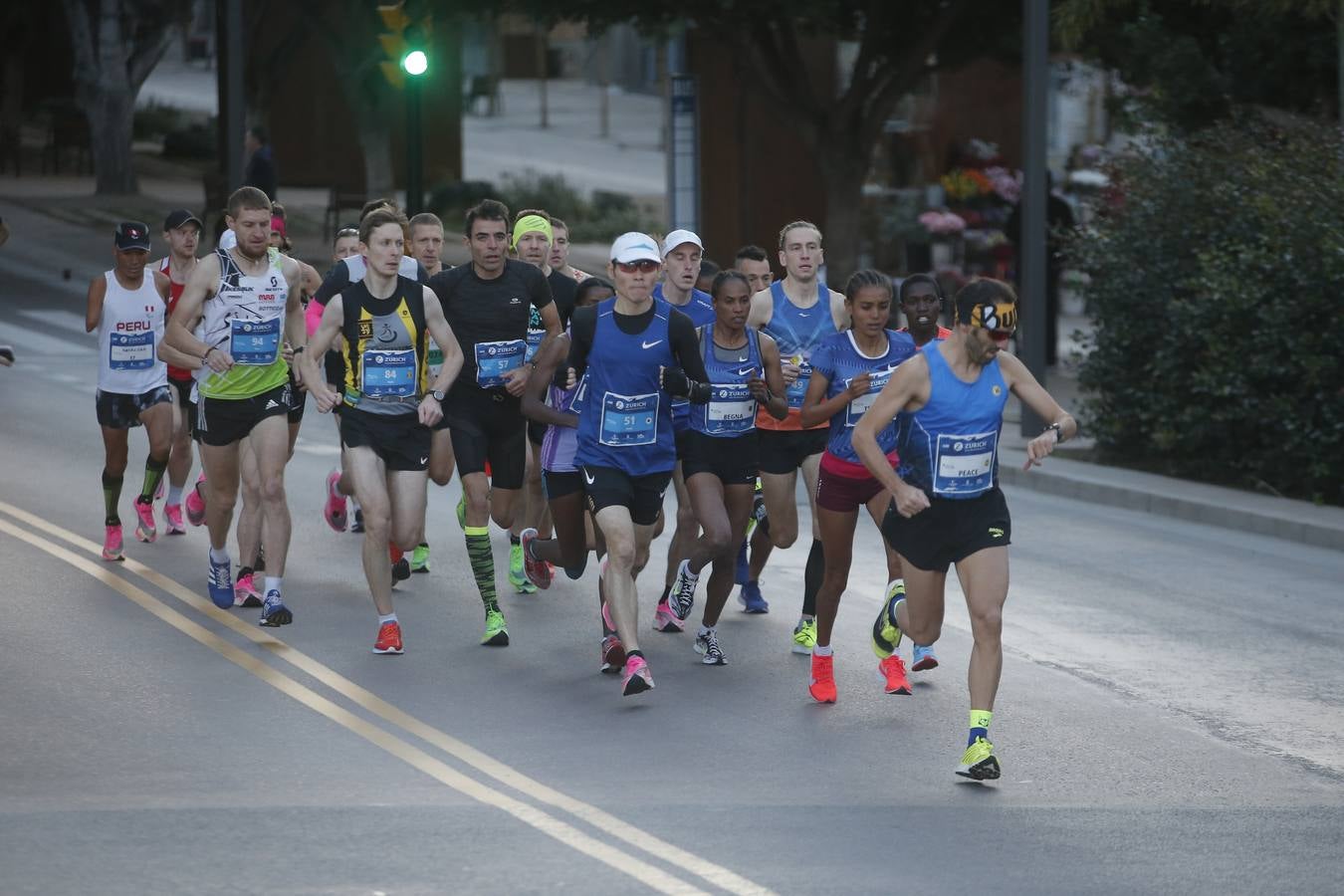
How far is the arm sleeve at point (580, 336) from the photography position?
10016mm

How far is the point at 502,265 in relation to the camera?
36.9 ft

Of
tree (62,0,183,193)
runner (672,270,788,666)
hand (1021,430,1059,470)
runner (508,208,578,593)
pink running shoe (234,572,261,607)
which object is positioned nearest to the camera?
hand (1021,430,1059,470)

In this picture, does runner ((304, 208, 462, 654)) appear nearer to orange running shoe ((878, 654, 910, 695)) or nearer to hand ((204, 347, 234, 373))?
hand ((204, 347, 234, 373))

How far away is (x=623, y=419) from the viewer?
1000cm

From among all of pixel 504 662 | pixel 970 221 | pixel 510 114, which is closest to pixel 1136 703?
pixel 504 662

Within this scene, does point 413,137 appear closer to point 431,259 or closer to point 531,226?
point 431,259

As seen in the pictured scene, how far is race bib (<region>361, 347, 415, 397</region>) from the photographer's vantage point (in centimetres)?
1068

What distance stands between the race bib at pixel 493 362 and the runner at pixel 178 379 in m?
2.82

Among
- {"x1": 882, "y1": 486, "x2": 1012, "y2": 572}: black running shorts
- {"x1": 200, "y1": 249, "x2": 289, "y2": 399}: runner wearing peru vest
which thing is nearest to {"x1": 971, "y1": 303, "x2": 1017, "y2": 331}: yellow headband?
{"x1": 882, "y1": 486, "x2": 1012, "y2": 572}: black running shorts

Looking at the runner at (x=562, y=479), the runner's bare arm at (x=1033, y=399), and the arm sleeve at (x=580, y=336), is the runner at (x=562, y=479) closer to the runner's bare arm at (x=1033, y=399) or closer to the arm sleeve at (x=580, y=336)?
the arm sleeve at (x=580, y=336)

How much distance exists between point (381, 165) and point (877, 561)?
24046mm

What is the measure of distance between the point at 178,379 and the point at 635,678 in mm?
5245

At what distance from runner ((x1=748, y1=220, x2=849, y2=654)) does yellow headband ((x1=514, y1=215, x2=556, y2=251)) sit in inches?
58.7

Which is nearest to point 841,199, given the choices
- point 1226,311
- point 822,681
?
point 1226,311
